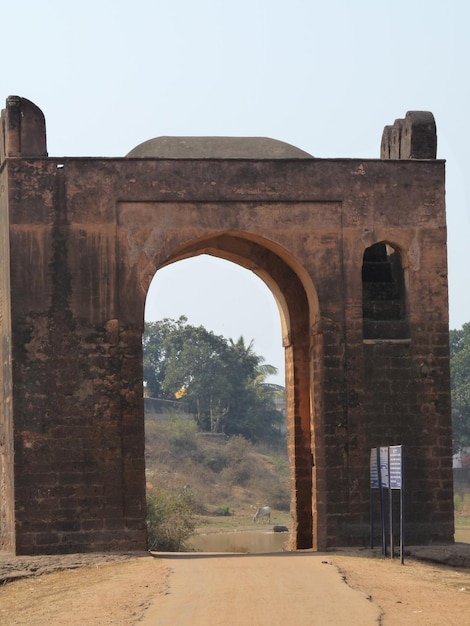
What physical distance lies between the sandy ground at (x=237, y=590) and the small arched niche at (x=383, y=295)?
2962mm

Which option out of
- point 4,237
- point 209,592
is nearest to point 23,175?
point 4,237

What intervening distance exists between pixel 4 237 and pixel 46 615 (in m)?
6.52

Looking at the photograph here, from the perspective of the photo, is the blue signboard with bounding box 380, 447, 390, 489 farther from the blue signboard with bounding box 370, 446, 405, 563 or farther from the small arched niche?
the small arched niche

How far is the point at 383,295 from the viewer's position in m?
17.5

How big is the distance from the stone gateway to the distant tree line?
33676mm

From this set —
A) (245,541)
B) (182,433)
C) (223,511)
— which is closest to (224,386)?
(182,433)

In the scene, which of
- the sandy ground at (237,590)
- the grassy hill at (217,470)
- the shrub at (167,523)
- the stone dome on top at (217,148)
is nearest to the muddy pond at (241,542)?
the shrub at (167,523)

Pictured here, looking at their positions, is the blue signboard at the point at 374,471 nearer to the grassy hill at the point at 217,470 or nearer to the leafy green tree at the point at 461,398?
the grassy hill at the point at 217,470

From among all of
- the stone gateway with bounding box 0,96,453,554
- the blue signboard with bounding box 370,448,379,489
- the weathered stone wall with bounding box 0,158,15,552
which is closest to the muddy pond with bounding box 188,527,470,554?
the stone gateway with bounding box 0,96,453,554

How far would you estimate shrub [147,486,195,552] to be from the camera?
76.8ft

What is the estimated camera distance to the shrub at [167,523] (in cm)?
2341

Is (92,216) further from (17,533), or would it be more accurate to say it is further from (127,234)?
(17,533)

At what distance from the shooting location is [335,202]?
55.6ft

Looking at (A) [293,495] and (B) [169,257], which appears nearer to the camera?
(B) [169,257]
